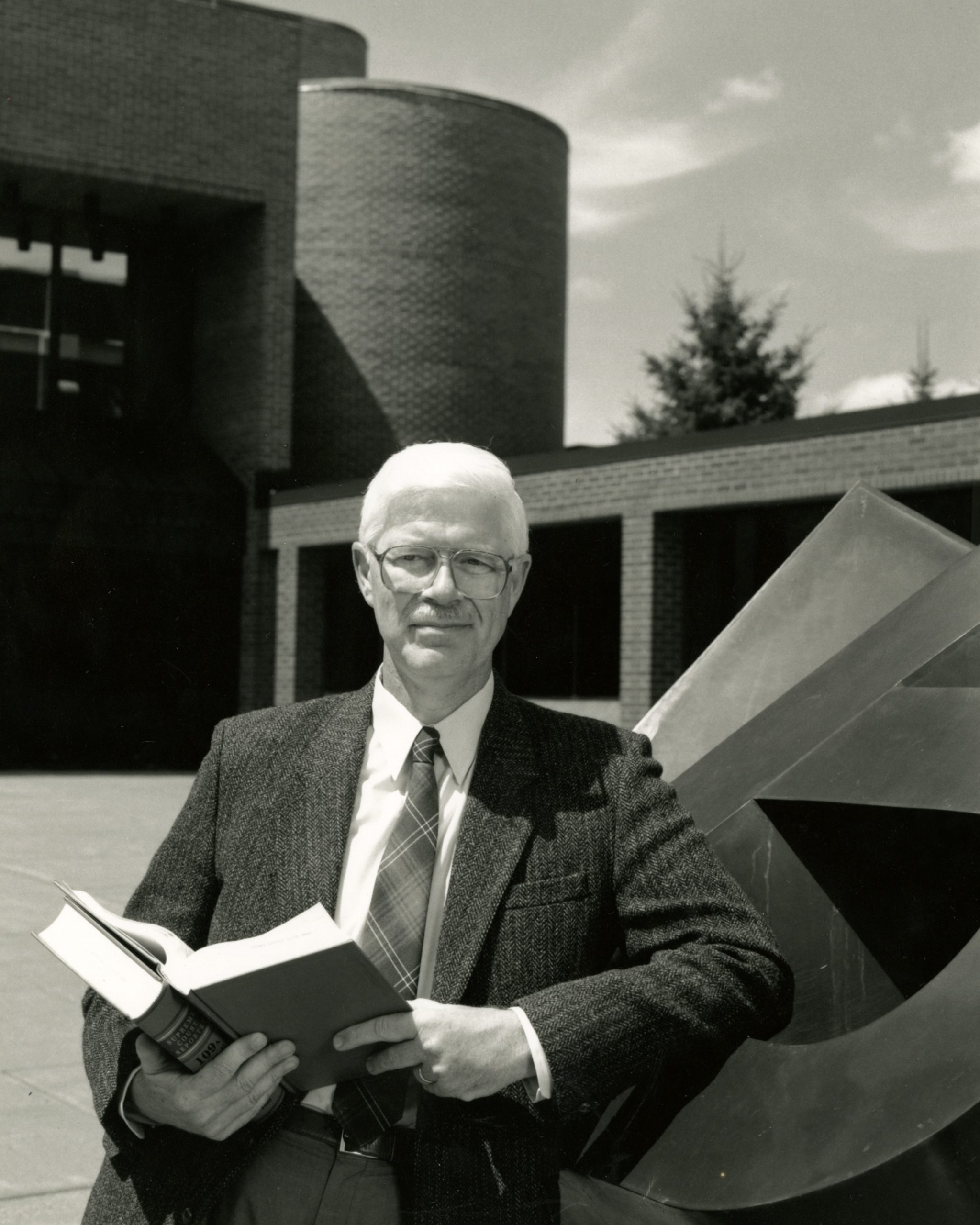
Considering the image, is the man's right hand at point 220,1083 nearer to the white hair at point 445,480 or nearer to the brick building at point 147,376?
the white hair at point 445,480

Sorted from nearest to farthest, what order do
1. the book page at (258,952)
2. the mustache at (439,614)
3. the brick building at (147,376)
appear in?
the book page at (258,952)
the mustache at (439,614)
the brick building at (147,376)

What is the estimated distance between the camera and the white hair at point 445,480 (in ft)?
7.16

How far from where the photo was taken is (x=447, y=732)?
7.44 feet

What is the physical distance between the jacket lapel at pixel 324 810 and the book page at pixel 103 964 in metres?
0.34

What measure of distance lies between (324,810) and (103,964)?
0.43m

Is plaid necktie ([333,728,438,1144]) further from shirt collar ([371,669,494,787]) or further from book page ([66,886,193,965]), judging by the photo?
book page ([66,886,193,965])

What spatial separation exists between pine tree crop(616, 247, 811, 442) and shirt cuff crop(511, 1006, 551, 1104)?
1299 inches

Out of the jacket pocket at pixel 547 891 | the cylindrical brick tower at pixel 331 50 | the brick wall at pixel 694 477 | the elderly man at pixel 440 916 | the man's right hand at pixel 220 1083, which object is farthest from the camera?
the cylindrical brick tower at pixel 331 50

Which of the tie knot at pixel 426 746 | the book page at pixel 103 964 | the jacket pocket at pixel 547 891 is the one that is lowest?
the book page at pixel 103 964

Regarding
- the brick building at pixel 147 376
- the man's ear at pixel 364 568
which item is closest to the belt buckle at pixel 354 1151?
the man's ear at pixel 364 568

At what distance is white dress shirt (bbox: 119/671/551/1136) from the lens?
7.00 feet

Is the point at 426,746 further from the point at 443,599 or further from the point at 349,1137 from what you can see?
the point at 349,1137

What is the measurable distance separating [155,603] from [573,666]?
20.0 feet

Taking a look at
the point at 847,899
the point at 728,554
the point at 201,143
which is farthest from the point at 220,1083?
the point at 201,143
